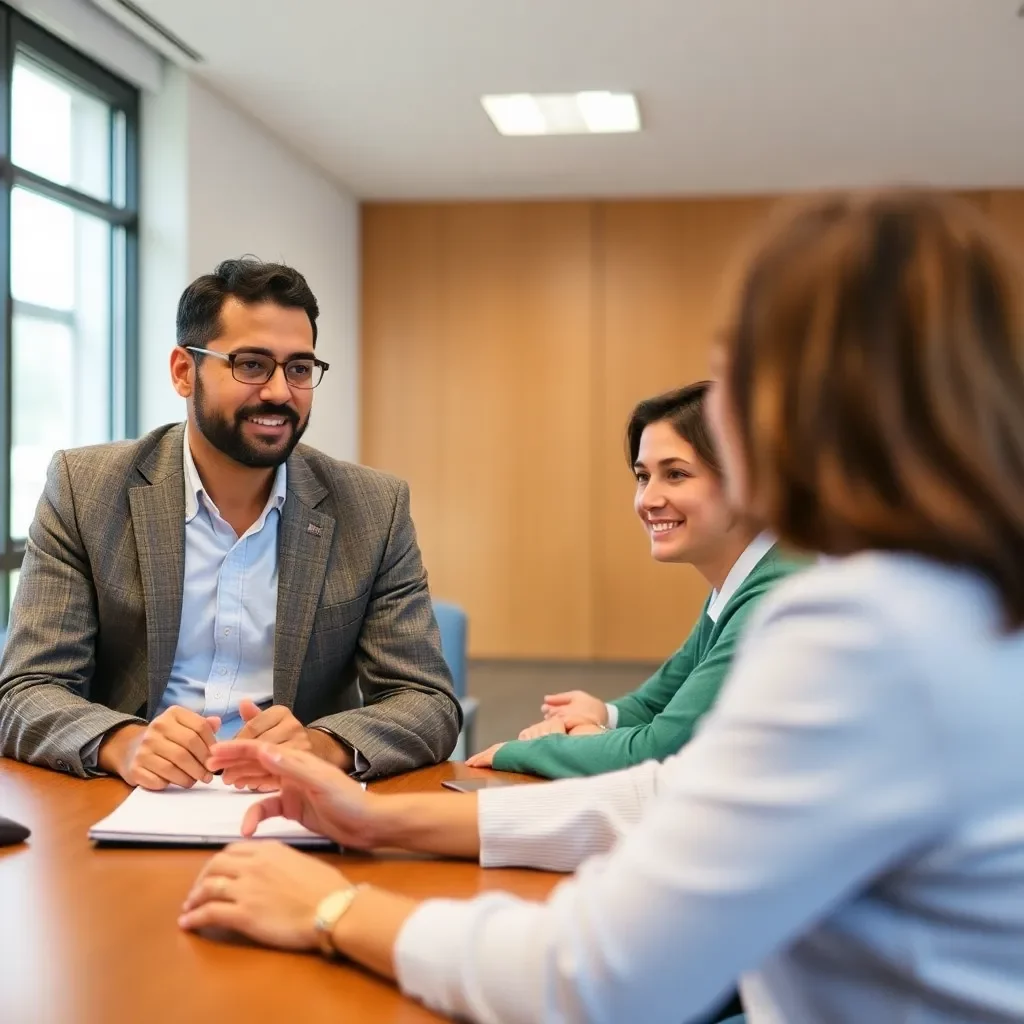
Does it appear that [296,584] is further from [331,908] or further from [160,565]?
[331,908]

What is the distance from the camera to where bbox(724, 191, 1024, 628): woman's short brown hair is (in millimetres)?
729

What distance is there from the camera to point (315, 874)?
3.46 feet

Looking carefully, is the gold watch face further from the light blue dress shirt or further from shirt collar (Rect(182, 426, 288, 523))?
shirt collar (Rect(182, 426, 288, 523))

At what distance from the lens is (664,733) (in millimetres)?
1610

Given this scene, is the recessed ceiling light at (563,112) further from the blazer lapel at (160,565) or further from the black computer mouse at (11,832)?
the black computer mouse at (11,832)

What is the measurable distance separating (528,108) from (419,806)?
13.9 ft

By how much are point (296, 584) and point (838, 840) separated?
4.59 ft

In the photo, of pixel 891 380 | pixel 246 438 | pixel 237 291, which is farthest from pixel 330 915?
pixel 237 291

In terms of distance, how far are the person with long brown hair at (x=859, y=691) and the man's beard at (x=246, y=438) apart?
4.55 feet

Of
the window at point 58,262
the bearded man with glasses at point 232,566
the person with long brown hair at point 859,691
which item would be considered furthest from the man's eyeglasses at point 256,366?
the window at point 58,262

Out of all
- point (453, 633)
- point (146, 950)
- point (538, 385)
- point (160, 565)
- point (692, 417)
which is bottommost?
point (146, 950)

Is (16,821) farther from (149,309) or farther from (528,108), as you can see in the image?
(528,108)

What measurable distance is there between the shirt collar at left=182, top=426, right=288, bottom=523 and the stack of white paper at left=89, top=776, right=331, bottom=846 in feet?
2.29

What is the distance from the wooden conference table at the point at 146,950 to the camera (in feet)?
2.96
